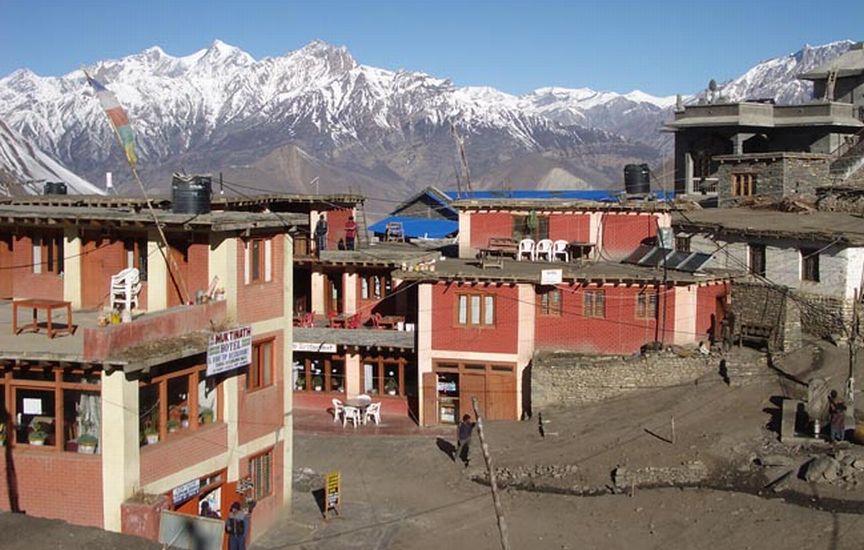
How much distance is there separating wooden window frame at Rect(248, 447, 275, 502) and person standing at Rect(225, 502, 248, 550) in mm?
2378

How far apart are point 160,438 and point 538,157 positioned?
142590mm

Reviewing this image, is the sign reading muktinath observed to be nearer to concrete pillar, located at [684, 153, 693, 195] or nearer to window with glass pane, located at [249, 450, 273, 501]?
window with glass pane, located at [249, 450, 273, 501]

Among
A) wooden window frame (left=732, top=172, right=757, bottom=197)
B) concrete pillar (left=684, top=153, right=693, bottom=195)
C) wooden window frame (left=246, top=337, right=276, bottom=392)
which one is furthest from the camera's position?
concrete pillar (left=684, top=153, right=693, bottom=195)

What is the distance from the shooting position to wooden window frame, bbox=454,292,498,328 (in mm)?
33156

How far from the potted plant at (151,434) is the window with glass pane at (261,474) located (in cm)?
336

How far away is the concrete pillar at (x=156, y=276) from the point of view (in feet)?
74.3

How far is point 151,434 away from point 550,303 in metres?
16.0

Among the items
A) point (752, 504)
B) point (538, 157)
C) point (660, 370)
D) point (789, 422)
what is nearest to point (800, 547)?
point (752, 504)

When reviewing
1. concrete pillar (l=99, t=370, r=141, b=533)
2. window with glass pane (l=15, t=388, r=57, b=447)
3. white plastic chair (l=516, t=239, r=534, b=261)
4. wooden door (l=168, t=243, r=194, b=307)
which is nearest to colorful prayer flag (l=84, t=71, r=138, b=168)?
wooden door (l=168, t=243, r=194, b=307)

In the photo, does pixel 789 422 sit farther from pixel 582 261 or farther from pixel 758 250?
pixel 582 261

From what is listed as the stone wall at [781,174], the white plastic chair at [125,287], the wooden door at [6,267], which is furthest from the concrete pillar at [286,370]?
the stone wall at [781,174]

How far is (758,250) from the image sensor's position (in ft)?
113

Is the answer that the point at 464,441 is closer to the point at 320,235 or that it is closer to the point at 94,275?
the point at 94,275

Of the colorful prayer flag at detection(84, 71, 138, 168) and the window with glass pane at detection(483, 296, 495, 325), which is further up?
the colorful prayer flag at detection(84, 71, 138, 168)
